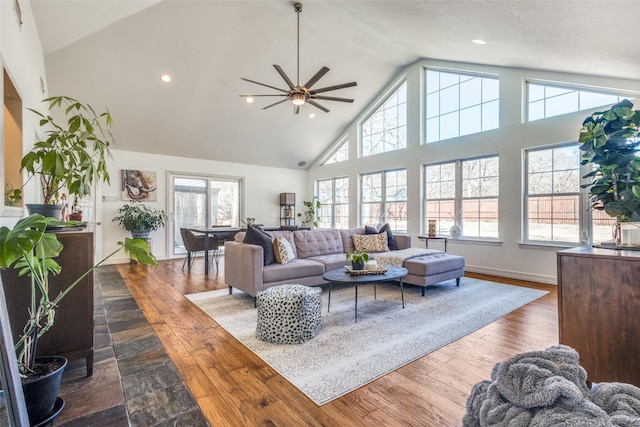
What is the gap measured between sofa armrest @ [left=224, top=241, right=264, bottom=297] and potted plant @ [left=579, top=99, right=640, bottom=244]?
310cm

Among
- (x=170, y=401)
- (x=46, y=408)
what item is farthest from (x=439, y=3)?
(x=46, y=408)

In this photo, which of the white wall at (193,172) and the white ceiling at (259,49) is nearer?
the white ceiling at (259,49)

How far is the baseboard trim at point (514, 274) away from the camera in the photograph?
4.72 m

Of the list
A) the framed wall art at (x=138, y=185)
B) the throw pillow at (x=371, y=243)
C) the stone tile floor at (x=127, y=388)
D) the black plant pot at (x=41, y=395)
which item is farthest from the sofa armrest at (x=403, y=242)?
the framed wall art at (x=138, y=185)

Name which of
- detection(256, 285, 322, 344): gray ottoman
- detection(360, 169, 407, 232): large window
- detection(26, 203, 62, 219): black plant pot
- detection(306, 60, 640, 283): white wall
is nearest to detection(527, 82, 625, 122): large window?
detection(306, 60, 640, 283): white wall

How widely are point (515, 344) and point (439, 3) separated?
134 inches

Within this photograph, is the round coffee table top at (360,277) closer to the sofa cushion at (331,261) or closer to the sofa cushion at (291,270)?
the sofa cushion at (291,270)

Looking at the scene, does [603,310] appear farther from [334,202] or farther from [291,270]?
[334,202]

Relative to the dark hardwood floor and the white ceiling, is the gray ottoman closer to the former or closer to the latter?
the dark hardwood floor

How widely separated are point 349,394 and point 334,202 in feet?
23.2

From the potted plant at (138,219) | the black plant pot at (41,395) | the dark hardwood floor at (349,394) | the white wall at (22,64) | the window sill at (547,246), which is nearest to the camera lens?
the black plant pot at (41,395)

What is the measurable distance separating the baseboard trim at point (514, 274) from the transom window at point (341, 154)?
14.0 feet

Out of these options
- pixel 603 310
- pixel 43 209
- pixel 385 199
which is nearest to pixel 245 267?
pixel 43 209

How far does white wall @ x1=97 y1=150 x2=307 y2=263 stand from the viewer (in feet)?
21.5
